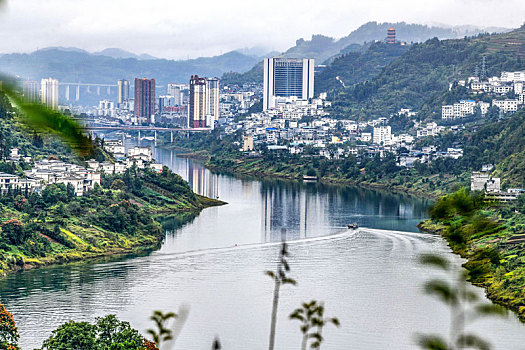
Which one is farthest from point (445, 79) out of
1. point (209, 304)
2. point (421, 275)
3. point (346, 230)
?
point (209, 304)

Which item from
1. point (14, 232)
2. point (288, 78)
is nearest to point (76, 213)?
point (14, 232)

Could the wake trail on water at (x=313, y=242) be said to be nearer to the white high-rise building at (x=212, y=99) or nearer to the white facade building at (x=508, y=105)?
the white facade building at (x=508, y=105)

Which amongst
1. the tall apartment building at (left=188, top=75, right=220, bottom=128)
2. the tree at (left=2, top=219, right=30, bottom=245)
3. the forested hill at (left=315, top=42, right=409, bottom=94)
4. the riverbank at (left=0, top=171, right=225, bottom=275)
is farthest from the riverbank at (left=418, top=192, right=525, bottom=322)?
the tall apartment building at (left=188, top=75, right=220, bottom=128)

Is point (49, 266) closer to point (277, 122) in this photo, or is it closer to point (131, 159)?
point (131, 159)

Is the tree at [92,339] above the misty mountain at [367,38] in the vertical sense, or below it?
below

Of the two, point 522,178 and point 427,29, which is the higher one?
point 427,29

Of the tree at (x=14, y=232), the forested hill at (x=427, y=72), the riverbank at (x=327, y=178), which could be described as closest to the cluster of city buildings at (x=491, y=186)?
the riverbank at (x=327, y=178)
